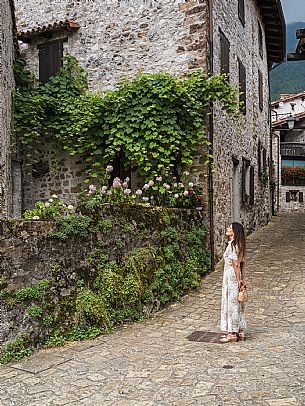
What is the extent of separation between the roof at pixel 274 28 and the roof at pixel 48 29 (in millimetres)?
6604

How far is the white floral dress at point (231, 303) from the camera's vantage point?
5.69 m

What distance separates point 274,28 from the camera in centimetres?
1711

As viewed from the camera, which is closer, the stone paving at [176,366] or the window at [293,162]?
the stone paving at [176,366]

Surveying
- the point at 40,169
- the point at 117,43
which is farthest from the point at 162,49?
the point at 40,169

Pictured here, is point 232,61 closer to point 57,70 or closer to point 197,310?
point 57,70

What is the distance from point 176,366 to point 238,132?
8.83 m

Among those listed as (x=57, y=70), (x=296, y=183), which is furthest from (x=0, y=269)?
(x=296, y=183)

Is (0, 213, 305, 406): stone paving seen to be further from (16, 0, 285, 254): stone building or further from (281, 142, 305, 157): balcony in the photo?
(281, 142, 305, 157): balcony

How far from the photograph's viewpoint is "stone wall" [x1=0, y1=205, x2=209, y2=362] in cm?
525

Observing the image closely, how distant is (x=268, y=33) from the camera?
691 inches

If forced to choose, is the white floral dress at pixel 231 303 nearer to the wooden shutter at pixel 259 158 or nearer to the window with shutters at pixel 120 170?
the window with shutters at pixel 120 170

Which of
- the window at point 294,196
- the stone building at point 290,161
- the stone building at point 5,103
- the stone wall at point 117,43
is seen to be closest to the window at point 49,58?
the stone wall at point 117,43

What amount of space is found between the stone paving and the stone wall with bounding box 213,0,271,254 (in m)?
3.79

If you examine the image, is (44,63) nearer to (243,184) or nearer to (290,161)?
(243,184)
